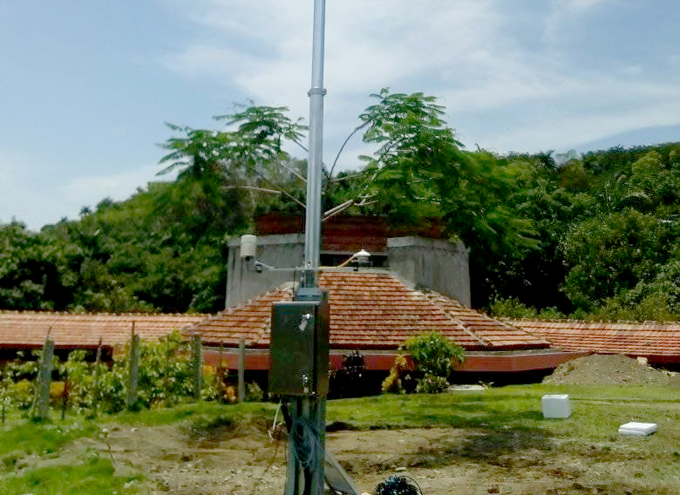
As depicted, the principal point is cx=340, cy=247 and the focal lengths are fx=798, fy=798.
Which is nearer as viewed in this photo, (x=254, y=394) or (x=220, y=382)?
(x=220, y=382)

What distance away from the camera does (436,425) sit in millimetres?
13102

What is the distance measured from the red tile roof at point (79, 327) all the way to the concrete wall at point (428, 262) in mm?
5946

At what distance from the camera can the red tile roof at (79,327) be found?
20438 mm

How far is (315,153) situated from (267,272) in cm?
1411

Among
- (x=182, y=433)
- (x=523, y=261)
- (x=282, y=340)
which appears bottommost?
(x=182, y=433)

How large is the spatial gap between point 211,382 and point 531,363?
831 centimetres

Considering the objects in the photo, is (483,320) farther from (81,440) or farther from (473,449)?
(81,440)

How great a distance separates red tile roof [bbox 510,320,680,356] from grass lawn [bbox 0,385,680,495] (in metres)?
4.90

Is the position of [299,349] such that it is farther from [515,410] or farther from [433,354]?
[433,354]

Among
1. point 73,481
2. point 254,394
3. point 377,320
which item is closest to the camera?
point 73,481

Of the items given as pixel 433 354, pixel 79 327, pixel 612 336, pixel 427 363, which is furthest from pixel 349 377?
pixel 612 336

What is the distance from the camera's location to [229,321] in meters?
19.4

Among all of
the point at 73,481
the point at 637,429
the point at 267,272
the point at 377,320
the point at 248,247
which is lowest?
the point at 73,481

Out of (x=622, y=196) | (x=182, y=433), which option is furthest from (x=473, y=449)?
(x=622, y=196)
